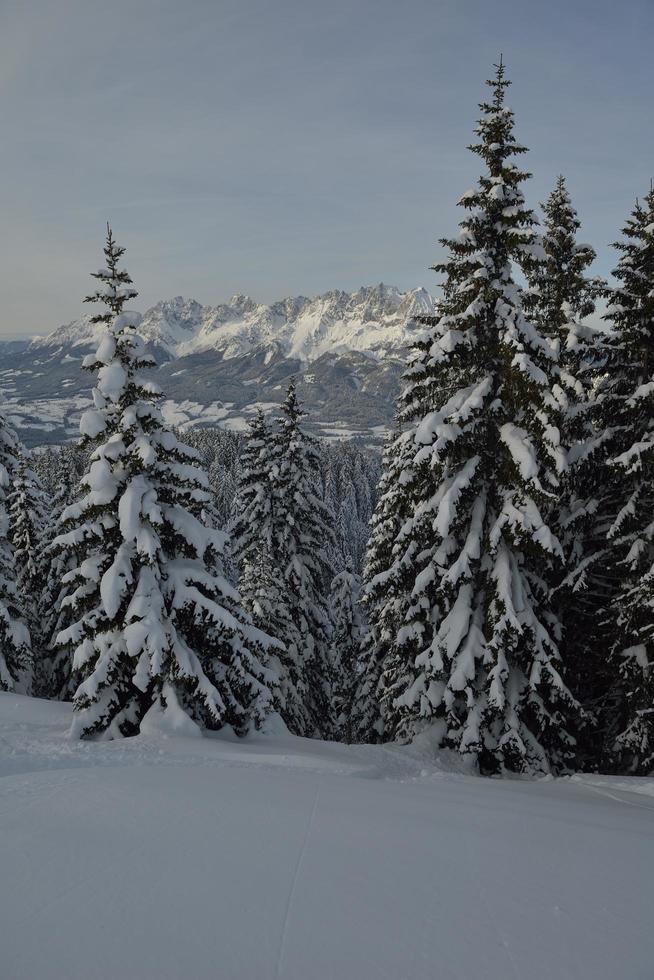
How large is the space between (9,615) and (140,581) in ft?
30.5

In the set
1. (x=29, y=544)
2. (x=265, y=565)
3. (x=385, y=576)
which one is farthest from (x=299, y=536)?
(x=29, y=544)

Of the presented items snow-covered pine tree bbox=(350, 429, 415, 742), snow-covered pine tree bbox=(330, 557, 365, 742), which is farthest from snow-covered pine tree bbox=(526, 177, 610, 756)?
snow-covered pine tree bbox=(330, 557, 365, 742)

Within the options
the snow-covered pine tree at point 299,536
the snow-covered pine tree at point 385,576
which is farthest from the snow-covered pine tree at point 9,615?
the snow-covered pine tree at point 385,576

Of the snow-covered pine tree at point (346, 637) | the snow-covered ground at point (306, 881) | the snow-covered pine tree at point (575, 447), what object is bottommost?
the snow-covered pine tree at point (346, 637)

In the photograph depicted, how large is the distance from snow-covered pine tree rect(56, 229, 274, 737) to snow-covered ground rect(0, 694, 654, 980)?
353 centimetres

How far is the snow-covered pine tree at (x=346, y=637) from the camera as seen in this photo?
35.0 meters

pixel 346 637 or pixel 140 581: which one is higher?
pixel 140 581

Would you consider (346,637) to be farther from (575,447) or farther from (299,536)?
(575,447)

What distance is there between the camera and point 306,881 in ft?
15.7

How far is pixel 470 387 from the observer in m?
13.4

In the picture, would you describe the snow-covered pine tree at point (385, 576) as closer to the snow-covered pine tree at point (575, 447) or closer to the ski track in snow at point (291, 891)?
the snow-covered pine tree at point (575, 447)

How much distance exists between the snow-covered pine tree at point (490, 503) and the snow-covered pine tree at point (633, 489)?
149 centimetres

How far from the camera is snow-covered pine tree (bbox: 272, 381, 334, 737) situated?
23578 millimetres

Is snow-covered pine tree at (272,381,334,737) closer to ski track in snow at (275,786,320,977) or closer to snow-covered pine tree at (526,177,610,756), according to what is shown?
snow-covered pine tree at (526,177,610,756)
